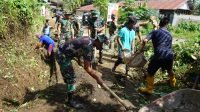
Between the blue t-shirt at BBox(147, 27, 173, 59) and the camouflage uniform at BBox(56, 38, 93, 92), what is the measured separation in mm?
1608

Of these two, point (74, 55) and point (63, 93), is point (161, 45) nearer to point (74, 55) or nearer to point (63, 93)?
point (74, 55)

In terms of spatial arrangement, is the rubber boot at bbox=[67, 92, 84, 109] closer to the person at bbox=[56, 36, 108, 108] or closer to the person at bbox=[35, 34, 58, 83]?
the person at bbox=[56, 36, 108, 108]

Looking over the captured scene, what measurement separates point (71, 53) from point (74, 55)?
0.08 m

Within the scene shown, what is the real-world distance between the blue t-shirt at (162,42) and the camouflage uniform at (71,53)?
1608mm

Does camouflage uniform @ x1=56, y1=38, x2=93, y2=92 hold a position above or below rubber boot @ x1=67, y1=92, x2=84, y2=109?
above

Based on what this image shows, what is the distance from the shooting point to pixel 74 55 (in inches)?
250

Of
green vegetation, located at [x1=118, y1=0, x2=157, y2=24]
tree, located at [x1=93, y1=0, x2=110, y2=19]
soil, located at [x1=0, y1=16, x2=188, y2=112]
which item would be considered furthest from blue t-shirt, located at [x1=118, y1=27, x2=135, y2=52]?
tree, located at [x1=93, y1=0, x2=110, y2=19]

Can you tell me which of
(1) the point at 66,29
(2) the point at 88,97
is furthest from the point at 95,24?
(2) the point at 88,97

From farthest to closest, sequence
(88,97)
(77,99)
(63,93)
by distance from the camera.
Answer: (63,93) → (88,97) → (77,99)

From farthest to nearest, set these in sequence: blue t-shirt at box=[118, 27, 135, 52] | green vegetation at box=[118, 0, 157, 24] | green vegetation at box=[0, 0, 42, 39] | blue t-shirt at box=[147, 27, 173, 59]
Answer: green vegetation at box=[118, 0, 157, 24]
green vegetation at box=[0, 0, 42, 39]
blue t-shirt at box=[118, 27, 135, 52]
blue t-shirt at box=[147, 27, 173, 59]

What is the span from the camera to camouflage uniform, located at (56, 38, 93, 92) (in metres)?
5.94

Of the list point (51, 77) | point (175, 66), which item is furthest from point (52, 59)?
point (175, 66)

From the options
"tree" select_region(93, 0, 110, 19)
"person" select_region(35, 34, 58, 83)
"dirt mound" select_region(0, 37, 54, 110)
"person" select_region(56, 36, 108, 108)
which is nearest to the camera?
"person" select_region(56, 36, 108, 108)

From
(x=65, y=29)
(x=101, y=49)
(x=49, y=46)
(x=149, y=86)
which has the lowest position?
(x=149, y=86)
